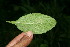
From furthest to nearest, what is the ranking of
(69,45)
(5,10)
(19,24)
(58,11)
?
(5,10), (58,11), (69,45), (19,24)

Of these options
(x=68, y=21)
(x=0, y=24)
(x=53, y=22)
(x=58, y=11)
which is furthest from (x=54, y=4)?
(x=53, y=22)

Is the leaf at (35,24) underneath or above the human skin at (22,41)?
above

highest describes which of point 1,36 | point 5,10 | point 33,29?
point 33,29

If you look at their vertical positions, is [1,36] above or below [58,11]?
below

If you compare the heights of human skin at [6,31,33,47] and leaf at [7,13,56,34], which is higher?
leaf at [7,13,56,34]

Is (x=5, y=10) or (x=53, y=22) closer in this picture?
(x=53, y=22)

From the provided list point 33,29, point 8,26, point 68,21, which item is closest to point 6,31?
point 8,26

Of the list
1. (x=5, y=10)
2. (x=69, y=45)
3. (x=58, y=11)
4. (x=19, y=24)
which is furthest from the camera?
(x=5, y=10)

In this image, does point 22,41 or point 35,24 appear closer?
point 35,24

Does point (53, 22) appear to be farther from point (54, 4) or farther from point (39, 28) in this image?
point (54, 4)
